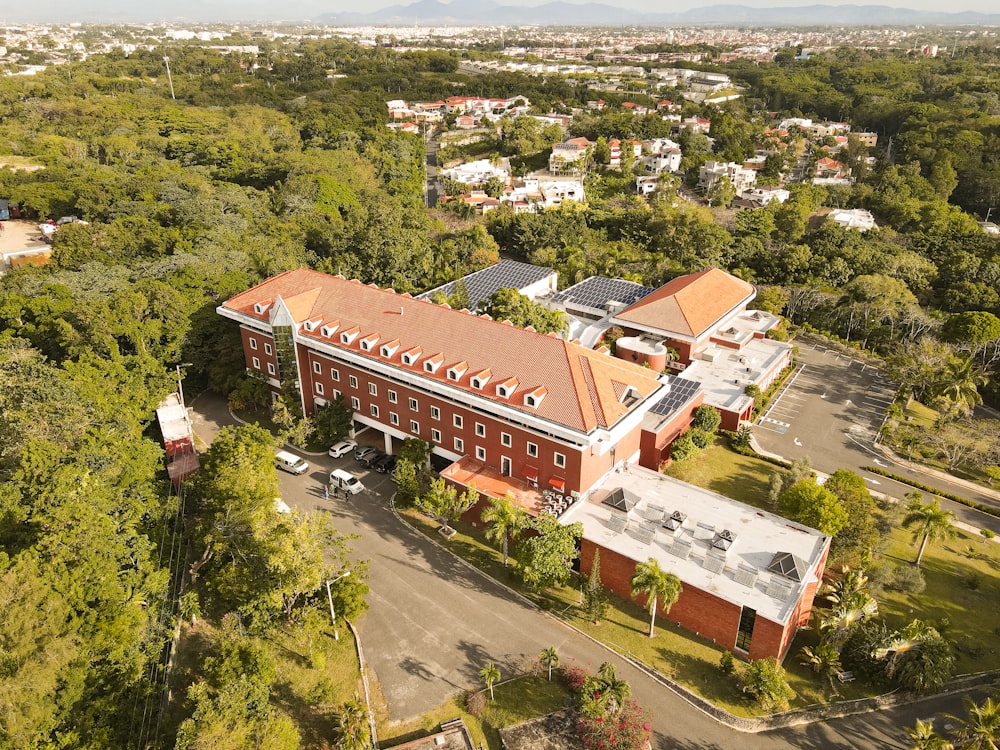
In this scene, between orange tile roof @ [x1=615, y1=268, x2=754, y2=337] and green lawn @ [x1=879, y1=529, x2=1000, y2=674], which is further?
orange tile roof @ [x1=615, y1=268, x2=754, y2=337]

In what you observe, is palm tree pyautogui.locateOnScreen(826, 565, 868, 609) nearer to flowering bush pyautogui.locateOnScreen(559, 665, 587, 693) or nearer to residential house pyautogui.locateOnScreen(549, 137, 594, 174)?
flowering bush pyautogui.locateOnScreen(559, 665, 587, 693)

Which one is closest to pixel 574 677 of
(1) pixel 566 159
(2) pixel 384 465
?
(2) pixel 384 465

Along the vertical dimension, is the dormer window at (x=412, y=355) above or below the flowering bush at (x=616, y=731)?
above

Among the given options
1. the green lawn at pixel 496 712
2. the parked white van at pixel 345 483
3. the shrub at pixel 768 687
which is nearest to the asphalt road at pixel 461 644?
the green lawn at pixel 496 712

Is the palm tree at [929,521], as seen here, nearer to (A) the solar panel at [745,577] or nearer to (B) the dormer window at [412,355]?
(A) the solar panel at [745,577]

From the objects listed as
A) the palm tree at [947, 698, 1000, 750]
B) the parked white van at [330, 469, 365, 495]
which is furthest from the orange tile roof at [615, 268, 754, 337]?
the palm tree at [947, 698, 1000, 750]
